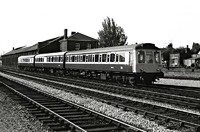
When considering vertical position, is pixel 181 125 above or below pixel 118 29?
below

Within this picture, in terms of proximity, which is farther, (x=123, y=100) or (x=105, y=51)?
(x=105, y=51)

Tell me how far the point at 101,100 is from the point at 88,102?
633 millimetres

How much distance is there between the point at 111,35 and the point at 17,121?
Result: 54577 mm

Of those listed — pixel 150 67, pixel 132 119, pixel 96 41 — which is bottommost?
pixel 132 119

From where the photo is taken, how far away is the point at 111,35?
61.7 meters

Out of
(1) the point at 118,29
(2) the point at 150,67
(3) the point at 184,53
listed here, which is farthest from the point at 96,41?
(2) the point at 150,67

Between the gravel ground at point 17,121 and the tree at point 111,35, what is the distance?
50736 millimetres

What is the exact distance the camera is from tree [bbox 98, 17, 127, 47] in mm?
60697

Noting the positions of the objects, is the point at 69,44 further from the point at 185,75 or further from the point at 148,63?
the point at 148,63


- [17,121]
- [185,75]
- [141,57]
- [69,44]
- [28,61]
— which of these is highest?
[69,44]

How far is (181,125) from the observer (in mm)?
7535

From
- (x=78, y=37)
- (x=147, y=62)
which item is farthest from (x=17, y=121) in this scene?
(x=78, y=37)

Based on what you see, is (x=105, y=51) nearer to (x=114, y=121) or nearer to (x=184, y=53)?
(x=114, y=121)

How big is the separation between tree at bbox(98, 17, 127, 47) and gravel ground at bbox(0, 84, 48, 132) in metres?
50.7
